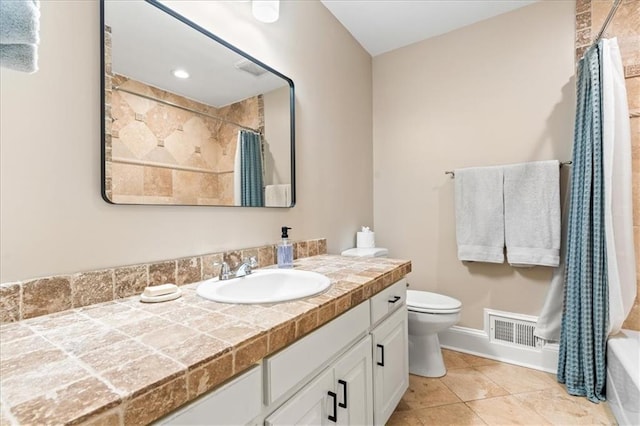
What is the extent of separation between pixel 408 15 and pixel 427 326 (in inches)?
81.7

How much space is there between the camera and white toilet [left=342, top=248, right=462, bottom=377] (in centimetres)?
182

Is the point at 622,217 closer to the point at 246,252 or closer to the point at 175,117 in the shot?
the point at 246,252

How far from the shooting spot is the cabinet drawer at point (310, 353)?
709 millimetres

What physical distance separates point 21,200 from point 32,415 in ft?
2.01

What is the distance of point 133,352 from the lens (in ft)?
1.84

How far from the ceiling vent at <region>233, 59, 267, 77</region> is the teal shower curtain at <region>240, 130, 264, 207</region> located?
0.29m

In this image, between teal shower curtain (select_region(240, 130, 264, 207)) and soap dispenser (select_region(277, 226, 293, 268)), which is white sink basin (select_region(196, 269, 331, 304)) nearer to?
soap dispenser (select_region(277, 226, 293, 268))

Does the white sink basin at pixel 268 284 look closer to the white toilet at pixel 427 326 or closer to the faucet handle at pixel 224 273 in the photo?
the faucet handle at pixel 224 273

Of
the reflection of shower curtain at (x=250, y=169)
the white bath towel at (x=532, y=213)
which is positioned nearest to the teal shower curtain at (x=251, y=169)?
the reflection of shower curtain at (x=250, y=169)

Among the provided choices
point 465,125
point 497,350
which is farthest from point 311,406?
point 465,125

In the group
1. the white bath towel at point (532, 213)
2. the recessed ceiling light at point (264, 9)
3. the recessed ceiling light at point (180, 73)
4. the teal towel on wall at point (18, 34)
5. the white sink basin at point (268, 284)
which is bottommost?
the white sink basin at point (268, 284)

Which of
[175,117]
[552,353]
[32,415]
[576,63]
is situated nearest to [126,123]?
[175,117]

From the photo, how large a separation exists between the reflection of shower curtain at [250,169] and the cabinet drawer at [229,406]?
2.79 feet

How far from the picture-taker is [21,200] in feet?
2.51
